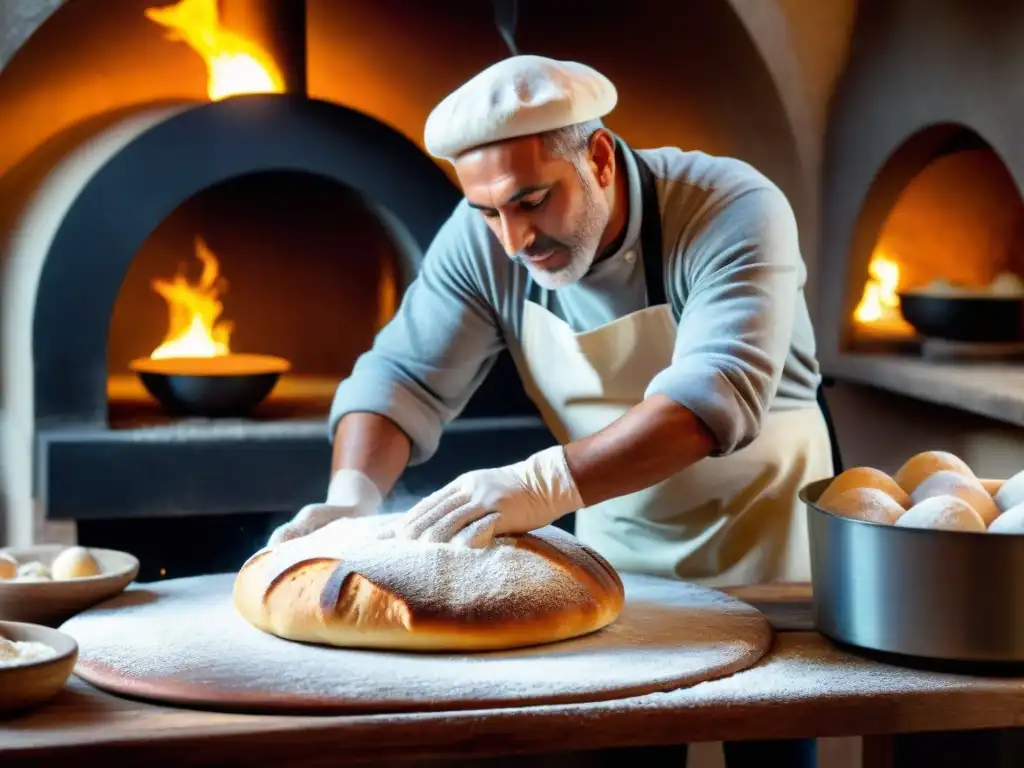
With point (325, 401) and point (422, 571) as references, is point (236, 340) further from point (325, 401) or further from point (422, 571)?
point (422, 571)

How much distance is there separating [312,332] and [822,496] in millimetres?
2620

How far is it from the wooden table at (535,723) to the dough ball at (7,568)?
1.02 feet

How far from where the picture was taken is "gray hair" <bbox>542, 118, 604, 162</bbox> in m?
1.94

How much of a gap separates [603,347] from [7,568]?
3.21 ft

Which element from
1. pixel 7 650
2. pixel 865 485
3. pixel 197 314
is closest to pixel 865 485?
pixel 865 485

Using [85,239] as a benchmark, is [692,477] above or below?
below

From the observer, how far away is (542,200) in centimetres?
195

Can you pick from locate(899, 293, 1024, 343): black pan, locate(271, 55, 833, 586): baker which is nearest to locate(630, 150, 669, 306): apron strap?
locate(271, 55, 833, 586): baker

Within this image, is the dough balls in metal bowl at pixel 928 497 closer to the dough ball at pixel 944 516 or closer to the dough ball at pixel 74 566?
the dough ball at pixel 944 516

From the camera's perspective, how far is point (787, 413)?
2.27m

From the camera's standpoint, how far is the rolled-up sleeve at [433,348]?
7.40ft

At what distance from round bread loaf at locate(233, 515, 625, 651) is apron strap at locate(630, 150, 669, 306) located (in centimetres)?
59

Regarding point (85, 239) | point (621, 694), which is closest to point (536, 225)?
point (621, 694)

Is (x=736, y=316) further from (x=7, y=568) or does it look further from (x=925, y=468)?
(x=7, y=568)
